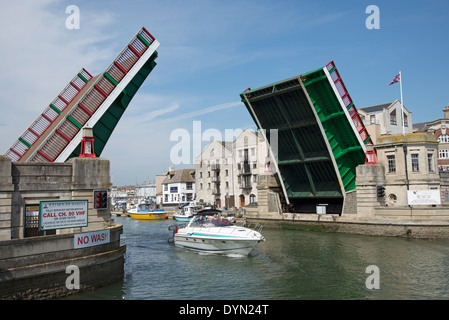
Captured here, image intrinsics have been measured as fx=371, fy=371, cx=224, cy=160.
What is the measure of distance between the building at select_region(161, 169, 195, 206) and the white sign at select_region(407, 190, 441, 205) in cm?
5243

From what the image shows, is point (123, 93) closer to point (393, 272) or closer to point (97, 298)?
point (97, 298)

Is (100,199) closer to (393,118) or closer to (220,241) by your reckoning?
(220,241)

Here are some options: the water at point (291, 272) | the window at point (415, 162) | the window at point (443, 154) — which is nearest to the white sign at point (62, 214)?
the water at point (291, 272)

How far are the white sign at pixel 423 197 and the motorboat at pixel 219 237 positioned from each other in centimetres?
1433

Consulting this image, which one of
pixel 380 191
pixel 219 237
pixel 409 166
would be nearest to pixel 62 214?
pixel 219 237

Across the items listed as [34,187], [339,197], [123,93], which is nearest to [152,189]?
[339,197]

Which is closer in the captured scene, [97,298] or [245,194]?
[97,298]

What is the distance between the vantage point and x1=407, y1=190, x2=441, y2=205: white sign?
30.5m

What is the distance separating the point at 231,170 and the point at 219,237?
41940 mm

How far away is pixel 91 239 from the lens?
1600 centimetres

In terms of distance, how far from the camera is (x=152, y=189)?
115938 millimetres

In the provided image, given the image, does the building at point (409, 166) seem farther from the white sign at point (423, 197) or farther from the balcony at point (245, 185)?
the balcony at point (245, 185)

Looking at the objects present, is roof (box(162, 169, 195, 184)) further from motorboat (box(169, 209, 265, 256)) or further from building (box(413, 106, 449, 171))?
motorboat (box(169, 209, 265, 256))
